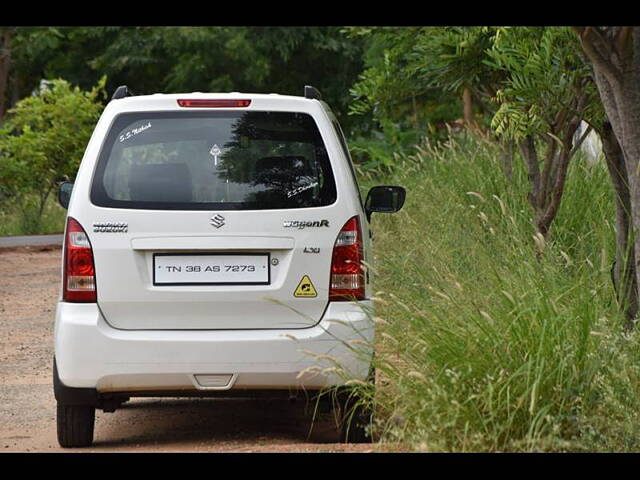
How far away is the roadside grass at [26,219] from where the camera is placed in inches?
947

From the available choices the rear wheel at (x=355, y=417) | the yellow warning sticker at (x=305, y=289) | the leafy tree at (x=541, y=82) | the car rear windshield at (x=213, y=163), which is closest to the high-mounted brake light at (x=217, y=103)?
the car rear windshield at (x=213, y=163)

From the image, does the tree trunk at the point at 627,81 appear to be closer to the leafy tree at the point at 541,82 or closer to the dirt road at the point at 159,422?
the dirt road at the point at 159,422

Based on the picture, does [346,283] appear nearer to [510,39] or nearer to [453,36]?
[510,39]

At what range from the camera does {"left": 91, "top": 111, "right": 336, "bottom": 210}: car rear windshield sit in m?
7.15

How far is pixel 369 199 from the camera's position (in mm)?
8258

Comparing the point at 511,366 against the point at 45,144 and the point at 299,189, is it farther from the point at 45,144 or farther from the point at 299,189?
the point at 45,144

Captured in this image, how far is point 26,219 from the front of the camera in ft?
79.1

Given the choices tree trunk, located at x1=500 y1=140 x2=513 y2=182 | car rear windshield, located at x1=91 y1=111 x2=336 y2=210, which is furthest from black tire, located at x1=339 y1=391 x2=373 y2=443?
tree trunk, located at x1=500 y1=140 x2=513 y2=182

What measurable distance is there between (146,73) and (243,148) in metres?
28.1

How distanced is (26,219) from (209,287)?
17717 mm

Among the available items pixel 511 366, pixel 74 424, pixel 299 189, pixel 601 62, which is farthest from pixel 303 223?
pixel 601 62

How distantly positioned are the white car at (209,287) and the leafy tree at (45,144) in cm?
1682
